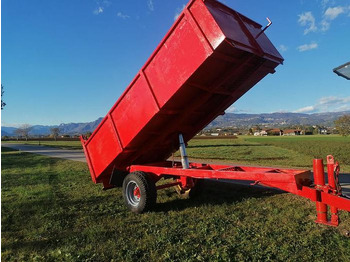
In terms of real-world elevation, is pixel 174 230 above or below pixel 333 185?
below

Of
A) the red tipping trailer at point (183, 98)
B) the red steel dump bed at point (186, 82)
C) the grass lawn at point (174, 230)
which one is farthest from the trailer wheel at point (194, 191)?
the red steel dump bed at point (186, 82)

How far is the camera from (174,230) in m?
4.82

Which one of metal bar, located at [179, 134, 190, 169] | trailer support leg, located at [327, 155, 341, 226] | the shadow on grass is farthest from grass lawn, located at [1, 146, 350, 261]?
metal bar, located at [179, 134, 190, 169]

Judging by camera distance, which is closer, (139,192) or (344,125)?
(139,192)

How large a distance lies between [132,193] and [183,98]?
2.70 m

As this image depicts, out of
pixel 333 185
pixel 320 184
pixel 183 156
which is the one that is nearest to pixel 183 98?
pixel 183 156

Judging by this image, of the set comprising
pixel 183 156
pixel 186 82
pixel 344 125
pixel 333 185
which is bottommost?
pixel 344 125

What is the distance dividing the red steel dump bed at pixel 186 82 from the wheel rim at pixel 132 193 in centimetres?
58

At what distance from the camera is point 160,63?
15.8 feet

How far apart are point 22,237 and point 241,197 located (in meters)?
4.94

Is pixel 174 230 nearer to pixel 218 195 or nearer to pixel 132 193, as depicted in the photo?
pixel 132 193

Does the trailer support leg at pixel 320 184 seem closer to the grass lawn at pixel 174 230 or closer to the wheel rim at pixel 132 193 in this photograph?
the grass lawn at pixel 174 230

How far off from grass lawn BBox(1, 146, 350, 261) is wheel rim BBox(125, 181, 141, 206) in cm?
27

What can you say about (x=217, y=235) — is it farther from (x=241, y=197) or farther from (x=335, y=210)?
(x=241, y=197)
